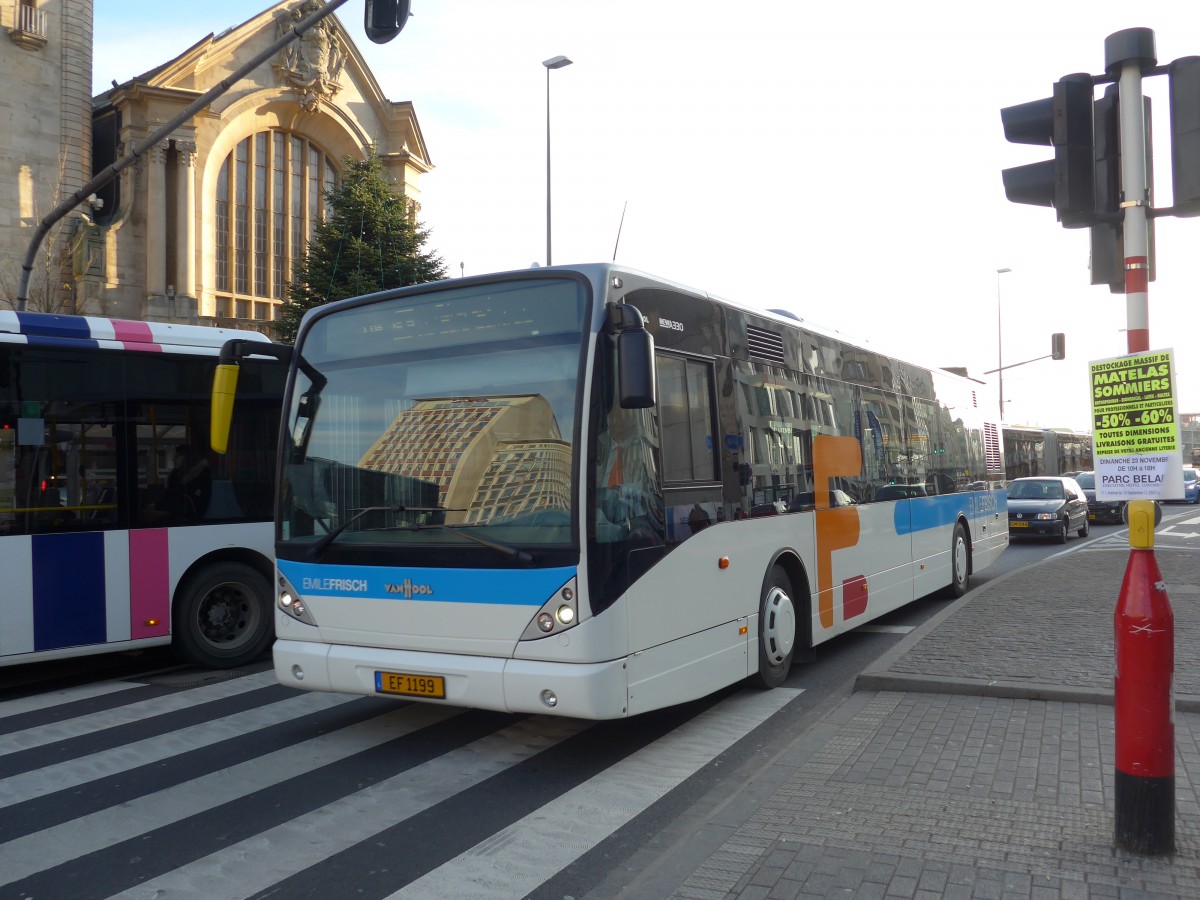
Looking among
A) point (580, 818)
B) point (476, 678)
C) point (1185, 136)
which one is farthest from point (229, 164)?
point (1185, 136)

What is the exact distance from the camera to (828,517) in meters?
8.52

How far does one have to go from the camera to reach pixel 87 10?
3234 centimetres

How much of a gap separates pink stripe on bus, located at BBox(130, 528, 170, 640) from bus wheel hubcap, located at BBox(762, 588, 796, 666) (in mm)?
5003

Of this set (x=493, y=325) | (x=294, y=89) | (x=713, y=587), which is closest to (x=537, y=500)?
(x=493, y=325)

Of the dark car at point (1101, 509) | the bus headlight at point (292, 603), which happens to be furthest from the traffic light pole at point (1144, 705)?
the dark car at point (1101, 509)

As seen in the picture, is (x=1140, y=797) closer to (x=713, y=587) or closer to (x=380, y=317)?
(x=713, y=587)

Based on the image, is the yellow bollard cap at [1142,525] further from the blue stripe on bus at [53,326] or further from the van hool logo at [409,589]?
the blue stripe on bus at [53,326]

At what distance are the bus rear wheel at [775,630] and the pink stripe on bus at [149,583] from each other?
4968 mm

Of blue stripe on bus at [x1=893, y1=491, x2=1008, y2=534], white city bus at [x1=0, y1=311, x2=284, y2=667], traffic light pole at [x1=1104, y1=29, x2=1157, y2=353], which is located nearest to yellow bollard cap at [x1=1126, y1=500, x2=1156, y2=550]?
traffic light pole at [x1=1104, y1=29, x2=1157, y2=353]

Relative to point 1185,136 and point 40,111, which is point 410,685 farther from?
point 40,111

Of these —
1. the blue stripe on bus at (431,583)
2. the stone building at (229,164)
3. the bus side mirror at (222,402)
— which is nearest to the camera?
the blue stripe on bus at (431,583)

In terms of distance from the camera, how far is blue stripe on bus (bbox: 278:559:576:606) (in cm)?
554

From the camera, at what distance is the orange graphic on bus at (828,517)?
27.4 ft

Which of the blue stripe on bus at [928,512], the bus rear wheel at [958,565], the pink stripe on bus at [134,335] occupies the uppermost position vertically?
the pink stripe on bus at [134,335]
